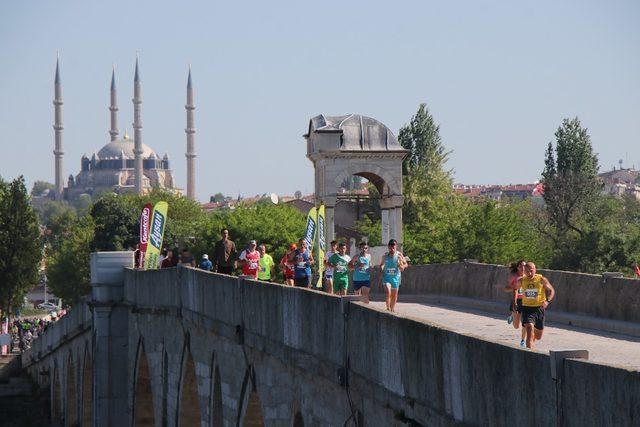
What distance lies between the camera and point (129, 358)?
3328 cm

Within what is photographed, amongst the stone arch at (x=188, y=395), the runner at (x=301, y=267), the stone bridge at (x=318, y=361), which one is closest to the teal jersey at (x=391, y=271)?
the runner at (x=301, y=267)

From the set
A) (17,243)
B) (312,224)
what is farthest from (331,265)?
(17,243)

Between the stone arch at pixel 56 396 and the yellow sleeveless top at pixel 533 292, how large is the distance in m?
36.2

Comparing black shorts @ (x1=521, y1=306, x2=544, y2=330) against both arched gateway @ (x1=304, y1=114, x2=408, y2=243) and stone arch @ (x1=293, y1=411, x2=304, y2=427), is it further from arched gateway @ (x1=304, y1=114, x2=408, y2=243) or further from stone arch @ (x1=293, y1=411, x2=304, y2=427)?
arched gateway @ (x1=304, y1=114, x2=408, y2=243)

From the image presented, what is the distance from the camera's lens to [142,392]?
31.8 meters

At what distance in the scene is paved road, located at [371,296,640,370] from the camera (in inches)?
734

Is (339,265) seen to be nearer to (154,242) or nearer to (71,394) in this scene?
(154,242)

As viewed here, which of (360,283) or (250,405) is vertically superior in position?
(360,283)

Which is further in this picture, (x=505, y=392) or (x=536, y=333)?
(x=536, y=333)

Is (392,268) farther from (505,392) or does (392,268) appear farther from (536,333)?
(505,392)

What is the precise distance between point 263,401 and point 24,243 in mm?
63064

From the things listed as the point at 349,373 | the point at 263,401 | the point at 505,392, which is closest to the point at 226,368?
the point at 263,401

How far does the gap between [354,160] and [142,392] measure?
11.9 meters

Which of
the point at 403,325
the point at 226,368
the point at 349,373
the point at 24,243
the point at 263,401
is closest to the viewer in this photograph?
the point at 403,325
